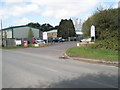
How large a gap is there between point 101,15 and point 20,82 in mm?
21935

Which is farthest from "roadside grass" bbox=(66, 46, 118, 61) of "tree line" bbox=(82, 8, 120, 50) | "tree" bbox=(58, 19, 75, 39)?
"tree" bbox=(58, 19, 75, 39)

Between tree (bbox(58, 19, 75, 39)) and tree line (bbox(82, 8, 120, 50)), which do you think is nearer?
tree line (bbox(82, 8, 120, 50))

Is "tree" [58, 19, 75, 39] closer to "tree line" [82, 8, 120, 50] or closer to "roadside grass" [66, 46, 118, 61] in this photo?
"tree line" [82, 8, 120, 50]

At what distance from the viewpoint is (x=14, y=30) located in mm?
72750

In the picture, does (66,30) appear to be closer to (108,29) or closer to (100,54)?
(108,29)

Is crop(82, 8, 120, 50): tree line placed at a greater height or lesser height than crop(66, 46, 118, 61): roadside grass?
greater

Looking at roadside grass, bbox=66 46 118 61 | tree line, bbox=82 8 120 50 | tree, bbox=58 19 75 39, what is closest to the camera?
roadside grass, bbox=66 46 118 61

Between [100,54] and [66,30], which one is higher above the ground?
[66,30]

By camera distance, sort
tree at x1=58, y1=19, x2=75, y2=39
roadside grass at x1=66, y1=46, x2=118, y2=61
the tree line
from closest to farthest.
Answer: roadside grass at x1=66, y1=46, x2=118, y2=61, the tree line, tree at x1=58, y1=19, x2=75, y2=39

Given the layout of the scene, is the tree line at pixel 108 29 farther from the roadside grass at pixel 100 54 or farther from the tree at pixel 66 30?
the tree at pixel 66 30

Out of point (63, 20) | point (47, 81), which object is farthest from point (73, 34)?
point (47, 81)

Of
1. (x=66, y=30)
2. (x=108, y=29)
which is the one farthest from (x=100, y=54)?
(x=66, y=30)

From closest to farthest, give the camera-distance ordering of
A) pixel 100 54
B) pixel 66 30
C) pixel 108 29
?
pixel 100 54, pixel 108 29, pixel 66 30

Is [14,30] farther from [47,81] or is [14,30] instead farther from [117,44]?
[47,81]
